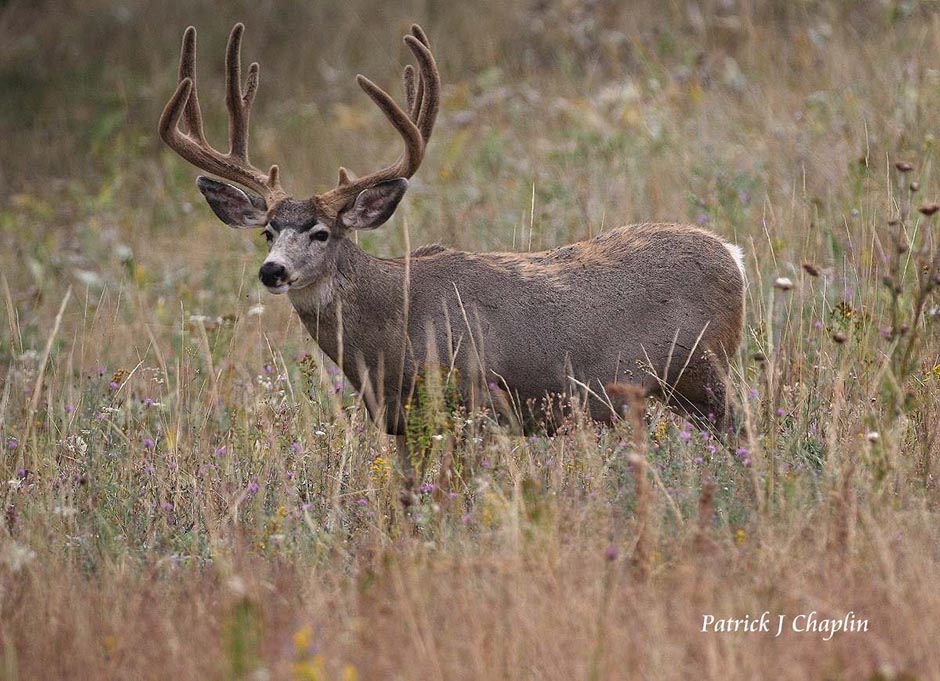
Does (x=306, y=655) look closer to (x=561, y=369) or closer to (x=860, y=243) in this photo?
(x=561, y=369)

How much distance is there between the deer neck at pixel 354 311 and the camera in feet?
19.1

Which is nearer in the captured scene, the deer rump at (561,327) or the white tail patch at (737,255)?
the deer rump at (561,327)

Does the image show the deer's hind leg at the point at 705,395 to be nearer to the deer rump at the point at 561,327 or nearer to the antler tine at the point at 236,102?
the deer rump at the point at 561,327

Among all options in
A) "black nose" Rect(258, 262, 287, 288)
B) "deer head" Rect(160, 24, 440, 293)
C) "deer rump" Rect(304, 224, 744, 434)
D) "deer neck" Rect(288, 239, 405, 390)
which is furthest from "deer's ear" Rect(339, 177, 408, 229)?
"black nose" Rect(258, 262, 287, 288)

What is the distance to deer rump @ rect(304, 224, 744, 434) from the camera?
5812 mm

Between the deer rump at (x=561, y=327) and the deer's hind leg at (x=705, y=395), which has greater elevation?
the deer rump at (x=561, y=327)

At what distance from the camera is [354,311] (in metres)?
5.87

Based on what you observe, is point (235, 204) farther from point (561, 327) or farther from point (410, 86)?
point (561, 327)

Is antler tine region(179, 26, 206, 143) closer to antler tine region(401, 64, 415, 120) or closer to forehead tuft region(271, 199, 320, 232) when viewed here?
forehead tuft region(271, 199, 320, 232)

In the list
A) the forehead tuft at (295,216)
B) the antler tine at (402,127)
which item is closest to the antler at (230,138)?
the forehead tuft at (295,216)

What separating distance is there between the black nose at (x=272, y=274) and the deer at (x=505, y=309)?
0.18m
